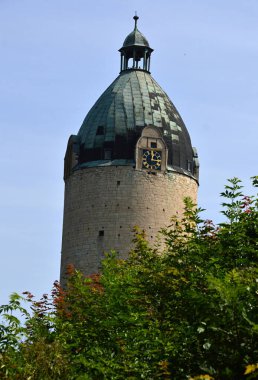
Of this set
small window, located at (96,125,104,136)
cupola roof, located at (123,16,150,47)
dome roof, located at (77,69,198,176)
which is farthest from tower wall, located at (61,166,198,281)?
cupola roof, located at (123,16,150,47)

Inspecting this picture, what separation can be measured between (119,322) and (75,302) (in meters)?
5.52

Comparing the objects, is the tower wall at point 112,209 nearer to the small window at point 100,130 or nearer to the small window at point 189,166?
the small window at point 189,166

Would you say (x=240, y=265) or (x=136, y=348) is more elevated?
(x=240, y=265)

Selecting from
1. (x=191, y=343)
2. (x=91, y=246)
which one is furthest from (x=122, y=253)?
(x=191, y=343)

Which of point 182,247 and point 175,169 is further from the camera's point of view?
point 175,169

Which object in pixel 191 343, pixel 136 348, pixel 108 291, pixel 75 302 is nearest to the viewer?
pixel 191 343

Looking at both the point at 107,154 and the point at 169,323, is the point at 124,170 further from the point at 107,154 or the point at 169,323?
the point at 169,323

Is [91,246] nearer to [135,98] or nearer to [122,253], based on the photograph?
[122,253]

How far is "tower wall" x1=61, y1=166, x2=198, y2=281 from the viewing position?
6450cm

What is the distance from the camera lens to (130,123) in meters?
67.2

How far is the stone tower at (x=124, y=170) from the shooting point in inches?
2557

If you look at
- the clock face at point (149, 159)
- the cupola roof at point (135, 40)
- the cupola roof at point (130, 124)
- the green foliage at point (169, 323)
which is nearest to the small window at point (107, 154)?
the cupola roof at point (130, 124)

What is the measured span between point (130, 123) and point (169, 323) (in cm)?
4754

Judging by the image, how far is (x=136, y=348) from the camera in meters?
20.2
